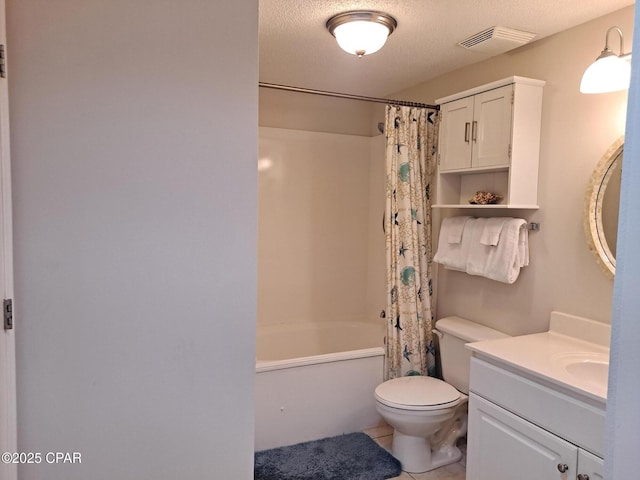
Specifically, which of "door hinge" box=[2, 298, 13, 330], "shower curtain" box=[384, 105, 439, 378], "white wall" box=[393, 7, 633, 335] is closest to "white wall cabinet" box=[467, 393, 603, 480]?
"white wall" box=[393, 7, 633, 335]

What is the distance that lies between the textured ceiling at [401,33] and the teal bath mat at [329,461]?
228 centimetres

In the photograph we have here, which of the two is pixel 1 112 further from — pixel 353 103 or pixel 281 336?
pixel 353 103

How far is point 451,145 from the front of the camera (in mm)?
2596

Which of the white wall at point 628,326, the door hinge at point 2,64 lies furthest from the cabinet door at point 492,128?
the door hinge at point 2,64

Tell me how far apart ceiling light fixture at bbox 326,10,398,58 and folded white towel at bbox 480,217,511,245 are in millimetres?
1089

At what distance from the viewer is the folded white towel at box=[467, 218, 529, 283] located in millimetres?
2293

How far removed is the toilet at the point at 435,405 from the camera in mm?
2324

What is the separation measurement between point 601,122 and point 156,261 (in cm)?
198

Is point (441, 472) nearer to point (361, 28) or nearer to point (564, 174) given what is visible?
point (564, 174)

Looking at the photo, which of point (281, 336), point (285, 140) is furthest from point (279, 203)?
point (281, 336)

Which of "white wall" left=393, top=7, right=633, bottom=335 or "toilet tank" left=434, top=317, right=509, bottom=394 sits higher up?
"white wall" left=393, top=7, right=633, bottom=335

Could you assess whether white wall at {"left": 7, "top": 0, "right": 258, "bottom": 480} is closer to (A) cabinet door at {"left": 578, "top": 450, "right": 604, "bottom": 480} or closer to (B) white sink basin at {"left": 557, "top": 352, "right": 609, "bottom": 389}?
(A) cabinet door at {"left": 578, "top": 450, "right": 604, "bottom": 480}

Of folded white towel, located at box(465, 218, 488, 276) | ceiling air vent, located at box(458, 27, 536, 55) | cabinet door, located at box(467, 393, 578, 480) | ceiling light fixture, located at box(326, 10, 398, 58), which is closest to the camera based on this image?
cabinet door, located at box(467, 393, 578, 480)

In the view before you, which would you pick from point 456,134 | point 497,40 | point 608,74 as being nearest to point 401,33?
point 497,40
